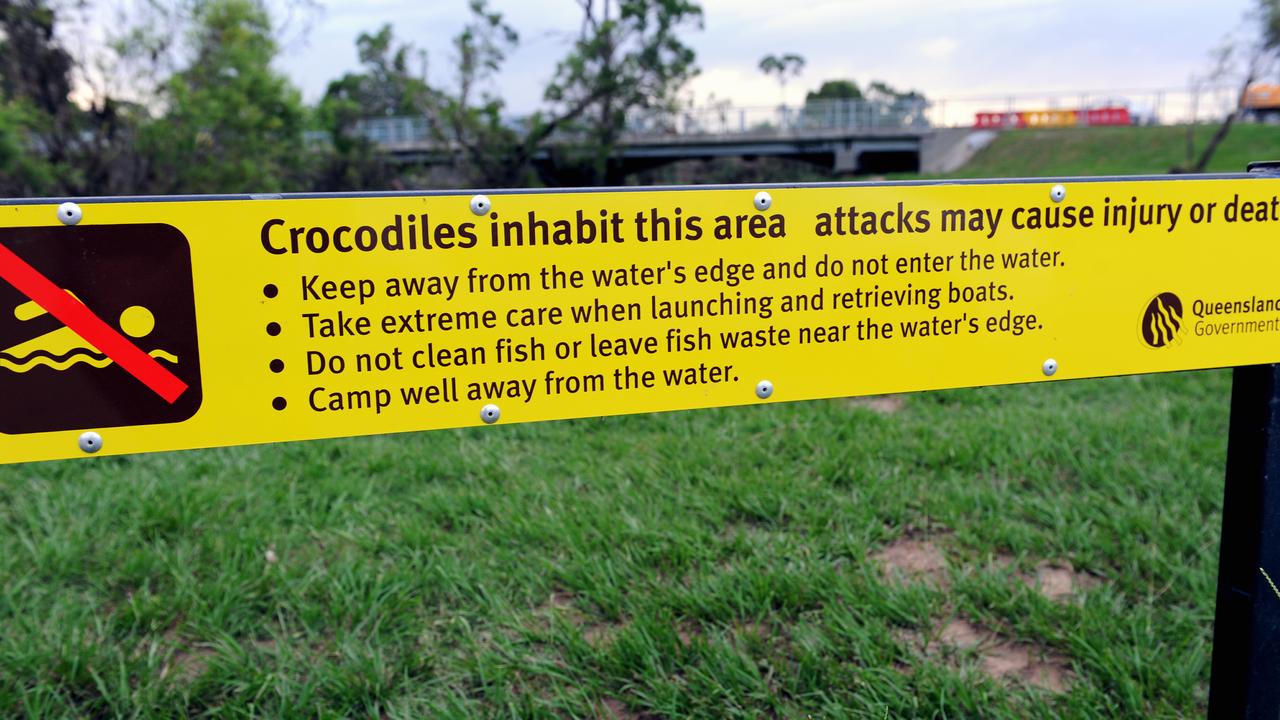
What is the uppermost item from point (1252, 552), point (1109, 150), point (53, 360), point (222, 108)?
point (222, 108)

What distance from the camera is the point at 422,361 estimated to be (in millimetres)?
1435

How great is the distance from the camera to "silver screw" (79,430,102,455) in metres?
1.36

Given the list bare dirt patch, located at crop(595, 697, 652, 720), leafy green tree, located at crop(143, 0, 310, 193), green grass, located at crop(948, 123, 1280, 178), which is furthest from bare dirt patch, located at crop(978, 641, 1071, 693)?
green grass, located at crop(948, 123, 1280, 178)

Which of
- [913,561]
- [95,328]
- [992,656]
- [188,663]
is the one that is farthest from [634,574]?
[95,328]

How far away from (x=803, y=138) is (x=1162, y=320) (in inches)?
1339

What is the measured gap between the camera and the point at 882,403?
4.74 meters

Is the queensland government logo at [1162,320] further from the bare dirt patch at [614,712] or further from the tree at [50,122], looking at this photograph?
the tree at [50,122]

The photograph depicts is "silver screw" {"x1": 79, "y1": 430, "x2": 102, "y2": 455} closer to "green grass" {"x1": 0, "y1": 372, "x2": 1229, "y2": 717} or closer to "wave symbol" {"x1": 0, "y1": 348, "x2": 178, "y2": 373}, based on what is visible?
"wave symbol" {"x1": 0, "y1": 348, "x2": 178, "y2": 373}

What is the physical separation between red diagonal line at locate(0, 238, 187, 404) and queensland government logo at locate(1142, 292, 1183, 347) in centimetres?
149

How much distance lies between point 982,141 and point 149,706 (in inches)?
1721

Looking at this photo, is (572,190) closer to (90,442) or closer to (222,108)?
(90,442)

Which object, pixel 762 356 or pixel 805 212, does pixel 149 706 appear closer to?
pixel 762 356

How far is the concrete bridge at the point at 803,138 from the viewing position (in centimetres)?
3088

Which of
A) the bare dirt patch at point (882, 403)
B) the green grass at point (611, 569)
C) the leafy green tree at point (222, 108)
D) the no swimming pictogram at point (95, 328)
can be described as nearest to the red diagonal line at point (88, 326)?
the no swimming pictogram at point (95, 328)
